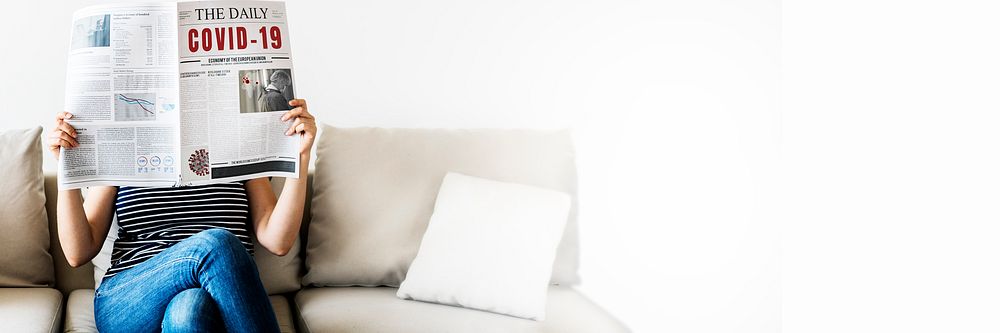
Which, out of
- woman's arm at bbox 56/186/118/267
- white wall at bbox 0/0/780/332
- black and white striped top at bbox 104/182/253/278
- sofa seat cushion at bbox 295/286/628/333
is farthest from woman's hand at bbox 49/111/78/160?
white wall at bbox 0/0/780/332

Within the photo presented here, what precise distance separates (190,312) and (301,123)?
1.42ft

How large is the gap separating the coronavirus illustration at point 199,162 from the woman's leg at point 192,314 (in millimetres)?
238

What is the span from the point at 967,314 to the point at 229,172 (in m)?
1.31

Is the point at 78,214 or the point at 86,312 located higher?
the point at 78,214

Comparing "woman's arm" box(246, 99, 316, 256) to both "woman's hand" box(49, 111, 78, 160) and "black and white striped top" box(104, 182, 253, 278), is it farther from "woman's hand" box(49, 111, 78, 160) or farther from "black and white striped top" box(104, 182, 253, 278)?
"woman's hand" box(49, 111, 78, 160)

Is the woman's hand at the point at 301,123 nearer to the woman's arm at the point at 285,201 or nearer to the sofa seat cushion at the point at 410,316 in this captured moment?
the woman's arm at the point at 285,201

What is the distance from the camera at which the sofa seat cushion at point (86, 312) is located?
182 centimetres

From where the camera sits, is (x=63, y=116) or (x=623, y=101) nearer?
(x=63, y=116)

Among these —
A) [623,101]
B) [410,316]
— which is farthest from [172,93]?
[623,101]

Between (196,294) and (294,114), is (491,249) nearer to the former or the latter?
(294,114)

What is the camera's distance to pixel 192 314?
1552 mm

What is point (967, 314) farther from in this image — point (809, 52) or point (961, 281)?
point (809, 52)

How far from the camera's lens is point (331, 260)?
2.14m

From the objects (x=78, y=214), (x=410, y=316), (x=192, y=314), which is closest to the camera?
(x=192, y=314)
